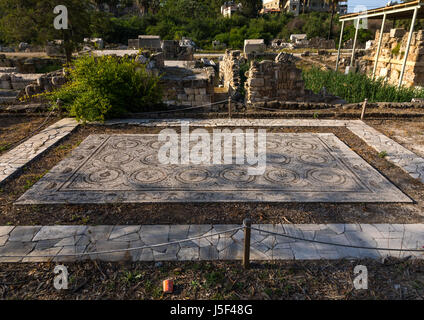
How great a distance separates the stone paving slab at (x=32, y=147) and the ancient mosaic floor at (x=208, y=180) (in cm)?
66

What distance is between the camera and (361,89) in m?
9.95

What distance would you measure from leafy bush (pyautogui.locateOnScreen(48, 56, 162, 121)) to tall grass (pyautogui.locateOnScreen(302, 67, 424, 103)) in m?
5.97

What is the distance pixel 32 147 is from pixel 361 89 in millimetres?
9444

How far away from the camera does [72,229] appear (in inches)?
139

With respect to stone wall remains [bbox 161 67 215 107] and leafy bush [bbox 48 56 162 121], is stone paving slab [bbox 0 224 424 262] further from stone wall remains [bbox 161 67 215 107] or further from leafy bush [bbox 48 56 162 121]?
stone wall remains [bbox 161 67 215 107]

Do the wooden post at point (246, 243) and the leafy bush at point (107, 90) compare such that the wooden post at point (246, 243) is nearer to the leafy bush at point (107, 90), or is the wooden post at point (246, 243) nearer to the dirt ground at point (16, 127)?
the dirt ground at point (16, 127)

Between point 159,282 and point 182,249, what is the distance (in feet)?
1.59

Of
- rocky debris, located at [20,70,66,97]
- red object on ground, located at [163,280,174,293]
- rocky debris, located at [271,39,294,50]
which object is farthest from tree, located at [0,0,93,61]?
rocky debris, located at [271,39,294,50]

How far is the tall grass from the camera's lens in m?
9.59

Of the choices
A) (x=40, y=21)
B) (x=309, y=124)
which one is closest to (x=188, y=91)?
(x=309, y=124)

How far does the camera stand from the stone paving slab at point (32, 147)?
16.5 feet

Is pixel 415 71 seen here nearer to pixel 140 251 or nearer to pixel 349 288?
pixel 349 288

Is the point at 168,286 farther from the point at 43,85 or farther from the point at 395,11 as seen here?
the point at 395,11
